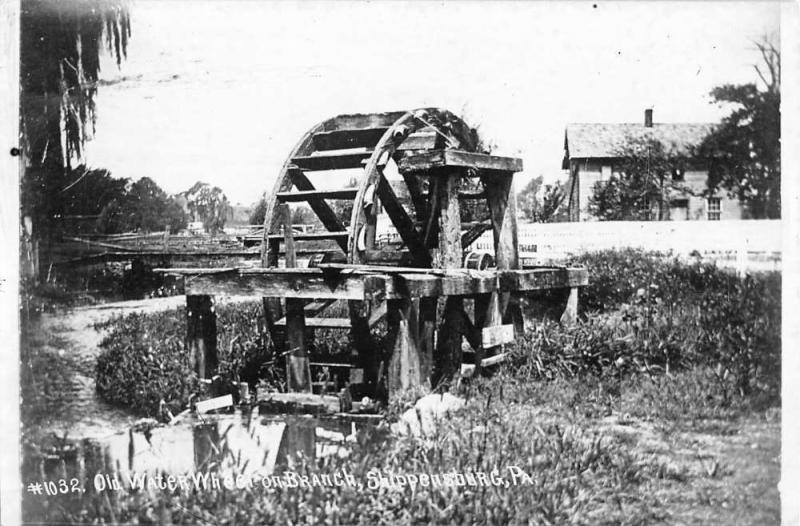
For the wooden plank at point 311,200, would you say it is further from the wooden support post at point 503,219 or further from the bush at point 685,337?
the bush at point 685,337

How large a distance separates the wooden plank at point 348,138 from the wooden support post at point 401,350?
2.39 meters

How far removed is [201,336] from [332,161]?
2421mm

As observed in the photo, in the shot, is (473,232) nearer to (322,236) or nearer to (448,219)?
(448,219)

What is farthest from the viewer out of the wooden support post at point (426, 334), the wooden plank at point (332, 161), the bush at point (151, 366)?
the wooden plank at point (332, 161)

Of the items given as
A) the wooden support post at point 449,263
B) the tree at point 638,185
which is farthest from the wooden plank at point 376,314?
the tree at point 638,185

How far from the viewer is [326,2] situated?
5566 millimetres

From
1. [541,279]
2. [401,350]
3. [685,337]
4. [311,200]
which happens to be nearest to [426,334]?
[401,350]

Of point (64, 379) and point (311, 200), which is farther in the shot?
point (311, 200)

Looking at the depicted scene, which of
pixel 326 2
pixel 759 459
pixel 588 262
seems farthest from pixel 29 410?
pixel 588 262

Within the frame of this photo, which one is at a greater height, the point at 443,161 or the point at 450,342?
the point at 443,161

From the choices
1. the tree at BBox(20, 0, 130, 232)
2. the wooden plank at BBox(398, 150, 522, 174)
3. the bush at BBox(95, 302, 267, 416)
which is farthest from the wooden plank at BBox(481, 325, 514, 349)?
the tree at BBox(20, 0, 130, 232)

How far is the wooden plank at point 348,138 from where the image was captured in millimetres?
7805

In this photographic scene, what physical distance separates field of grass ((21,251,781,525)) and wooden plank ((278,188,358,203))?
180cm

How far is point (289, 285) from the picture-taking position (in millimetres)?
6105
